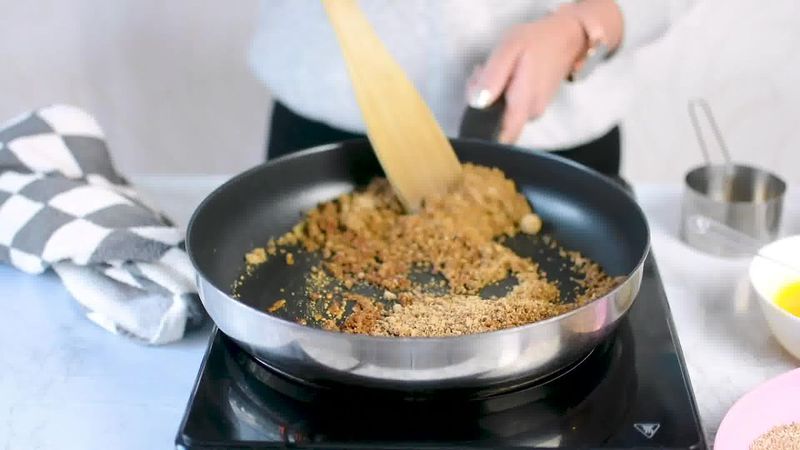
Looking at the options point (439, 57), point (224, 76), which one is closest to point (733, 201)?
point (439, 57)

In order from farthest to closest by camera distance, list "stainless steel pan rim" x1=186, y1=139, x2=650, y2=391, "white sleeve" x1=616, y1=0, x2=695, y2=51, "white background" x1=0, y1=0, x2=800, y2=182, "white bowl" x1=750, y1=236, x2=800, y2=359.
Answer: "white background" x1=0, y1=0, x2=800, y2=182 → "white sleeve" x1=616, y1=0, x2=695, y2=51 → "white bowl" x1=750, y1=236, x2=800, y2=359 → "stainless steel pan rim" x1=186, y1=139, x2=650, y2=391

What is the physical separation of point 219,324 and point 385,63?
31 centimetres

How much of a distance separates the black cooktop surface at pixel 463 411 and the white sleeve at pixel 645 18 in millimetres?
385

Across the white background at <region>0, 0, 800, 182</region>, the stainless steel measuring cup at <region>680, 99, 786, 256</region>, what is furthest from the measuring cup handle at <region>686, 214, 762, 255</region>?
the white background at <region>0, 0, 800, 182</region>

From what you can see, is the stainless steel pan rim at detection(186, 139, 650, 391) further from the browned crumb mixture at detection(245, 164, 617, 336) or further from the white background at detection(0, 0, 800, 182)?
the white background at detection(0, 0, 800, 182)

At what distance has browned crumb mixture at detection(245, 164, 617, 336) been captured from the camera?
62 centimetres

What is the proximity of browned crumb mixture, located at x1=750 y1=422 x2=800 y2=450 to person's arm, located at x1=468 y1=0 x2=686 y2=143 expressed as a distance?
36 cm

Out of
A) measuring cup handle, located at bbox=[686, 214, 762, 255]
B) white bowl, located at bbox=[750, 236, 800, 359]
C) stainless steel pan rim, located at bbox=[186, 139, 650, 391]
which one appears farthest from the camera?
measuring cup handle, located at bbox=[686, 214, 762, 255]

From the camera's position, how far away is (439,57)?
0.88 m

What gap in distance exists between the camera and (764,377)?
24.6 inches

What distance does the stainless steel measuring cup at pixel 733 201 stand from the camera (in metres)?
0.77

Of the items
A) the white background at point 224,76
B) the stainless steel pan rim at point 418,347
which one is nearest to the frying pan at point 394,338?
the stainless steel pan rim at point 418,347

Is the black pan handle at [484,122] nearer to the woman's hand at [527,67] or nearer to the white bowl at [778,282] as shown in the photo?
the woman's hand at [527,67]

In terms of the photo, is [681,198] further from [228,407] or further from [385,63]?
[228,407]
